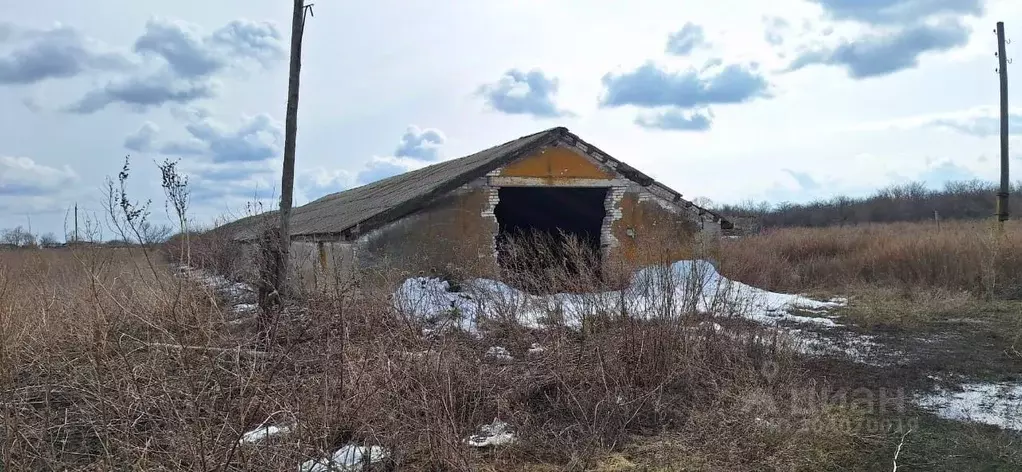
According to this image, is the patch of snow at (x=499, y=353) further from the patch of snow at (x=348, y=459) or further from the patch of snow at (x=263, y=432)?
the patch of snow at (x=263, y=432)

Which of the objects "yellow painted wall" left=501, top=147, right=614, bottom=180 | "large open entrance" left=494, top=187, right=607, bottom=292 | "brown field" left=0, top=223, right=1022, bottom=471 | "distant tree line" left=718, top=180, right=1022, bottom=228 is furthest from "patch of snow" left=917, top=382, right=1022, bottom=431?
"distant tree line" left=718, top=180, right=1022, bottom=228

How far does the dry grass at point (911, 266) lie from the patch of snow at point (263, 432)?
786 cm

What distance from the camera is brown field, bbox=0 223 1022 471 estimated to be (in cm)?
435

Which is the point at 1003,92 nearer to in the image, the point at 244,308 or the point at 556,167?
the point at 556,167

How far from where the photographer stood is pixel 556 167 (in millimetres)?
14539

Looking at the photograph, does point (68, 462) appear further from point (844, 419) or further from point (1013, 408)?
point (1013, 408)

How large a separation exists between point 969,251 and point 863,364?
337 inches

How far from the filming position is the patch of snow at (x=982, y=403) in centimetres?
597

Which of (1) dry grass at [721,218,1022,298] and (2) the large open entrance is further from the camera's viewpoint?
(2) the large open entrance

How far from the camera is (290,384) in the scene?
16.3 feet

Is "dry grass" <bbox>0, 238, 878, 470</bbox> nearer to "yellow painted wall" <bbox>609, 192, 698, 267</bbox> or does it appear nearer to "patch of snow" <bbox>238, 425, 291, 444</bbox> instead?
"patch of snow" <bbox>238, 425, 291, 444</bbox>

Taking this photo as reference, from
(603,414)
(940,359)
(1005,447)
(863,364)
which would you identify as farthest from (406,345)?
(940,359)

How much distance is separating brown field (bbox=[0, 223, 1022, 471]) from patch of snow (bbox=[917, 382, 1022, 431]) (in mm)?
428

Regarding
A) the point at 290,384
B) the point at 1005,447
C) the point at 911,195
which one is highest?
the point at 911,195
